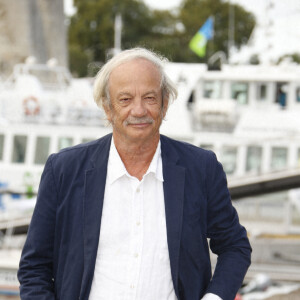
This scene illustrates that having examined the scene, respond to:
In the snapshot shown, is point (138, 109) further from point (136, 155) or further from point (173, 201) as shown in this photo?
point (173, 201)

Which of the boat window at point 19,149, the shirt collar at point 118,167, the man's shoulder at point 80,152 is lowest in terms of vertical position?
the boat window at point 19,149

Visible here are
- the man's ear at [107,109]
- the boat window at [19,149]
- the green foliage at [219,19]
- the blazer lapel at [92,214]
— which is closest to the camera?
the blazer lapel at [92,214]

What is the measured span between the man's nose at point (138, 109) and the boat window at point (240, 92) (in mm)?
12910

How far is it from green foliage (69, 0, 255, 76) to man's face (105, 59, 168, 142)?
154ft

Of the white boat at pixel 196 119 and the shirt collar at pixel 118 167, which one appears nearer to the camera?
the shirt collar at pixel 118 167

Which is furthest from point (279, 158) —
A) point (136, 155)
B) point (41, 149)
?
point (136, 155)

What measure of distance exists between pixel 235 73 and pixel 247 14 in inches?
1592

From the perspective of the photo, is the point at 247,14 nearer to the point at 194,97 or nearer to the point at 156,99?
the point at 194,97

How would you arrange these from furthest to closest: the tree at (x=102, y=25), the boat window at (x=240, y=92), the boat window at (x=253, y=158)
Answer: the tree at (x=102, y=25), the boat window at (x=240, y=92), the boat window at (x=253, y=158)

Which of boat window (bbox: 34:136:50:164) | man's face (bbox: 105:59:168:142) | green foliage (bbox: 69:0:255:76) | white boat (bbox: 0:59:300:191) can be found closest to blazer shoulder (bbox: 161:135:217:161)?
man's face (bbox: 105:59:168:142)

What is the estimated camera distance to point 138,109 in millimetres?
2127

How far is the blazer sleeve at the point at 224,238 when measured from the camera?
7.22 ft

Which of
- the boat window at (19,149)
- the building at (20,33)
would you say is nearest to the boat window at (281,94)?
the boat window at (19,149)

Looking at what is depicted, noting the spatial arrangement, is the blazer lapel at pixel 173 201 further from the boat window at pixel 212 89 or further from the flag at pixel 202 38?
the flag at pixel 202 38
